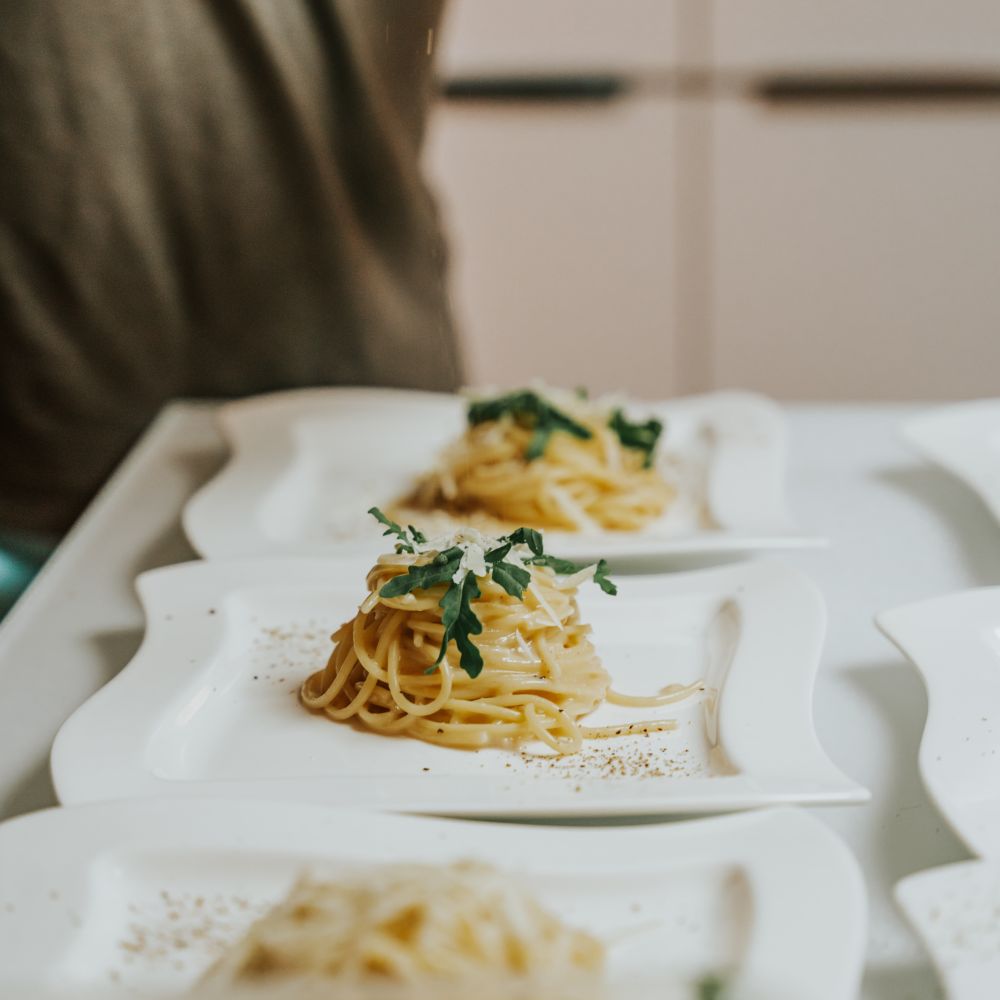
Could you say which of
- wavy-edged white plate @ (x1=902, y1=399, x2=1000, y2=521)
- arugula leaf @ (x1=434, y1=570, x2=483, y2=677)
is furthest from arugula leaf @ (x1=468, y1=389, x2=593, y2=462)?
arugula leaf @ (x1=434, y1=570, x2=483, y2=677)

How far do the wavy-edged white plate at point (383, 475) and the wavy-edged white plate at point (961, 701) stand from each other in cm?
29

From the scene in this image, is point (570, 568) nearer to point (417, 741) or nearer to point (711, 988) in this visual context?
point (417, 741)

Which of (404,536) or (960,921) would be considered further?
(404,536)

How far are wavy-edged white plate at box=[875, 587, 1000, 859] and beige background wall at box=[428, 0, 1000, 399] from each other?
342cm

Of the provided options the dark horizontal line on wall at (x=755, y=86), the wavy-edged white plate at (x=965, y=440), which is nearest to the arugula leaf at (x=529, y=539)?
the wavy-edged white plate at (x=965, y=440)

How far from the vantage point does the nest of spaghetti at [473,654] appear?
1.38 m

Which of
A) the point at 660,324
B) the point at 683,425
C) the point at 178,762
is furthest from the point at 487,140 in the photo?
the point at 178,762

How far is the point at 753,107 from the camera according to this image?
15.4 ft

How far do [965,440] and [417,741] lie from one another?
1.06 meters

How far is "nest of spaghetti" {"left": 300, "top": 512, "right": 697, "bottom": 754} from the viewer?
1380 millimetres

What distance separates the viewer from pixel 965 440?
2.04 metres

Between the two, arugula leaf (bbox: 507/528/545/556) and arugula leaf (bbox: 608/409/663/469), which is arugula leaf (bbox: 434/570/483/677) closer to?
arugula leaf (bbox: 507/528/545/556)

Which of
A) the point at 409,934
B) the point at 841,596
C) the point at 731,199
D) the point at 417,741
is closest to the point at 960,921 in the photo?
the point at 409,934

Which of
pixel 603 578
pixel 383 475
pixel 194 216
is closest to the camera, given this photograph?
pixel 603 578
